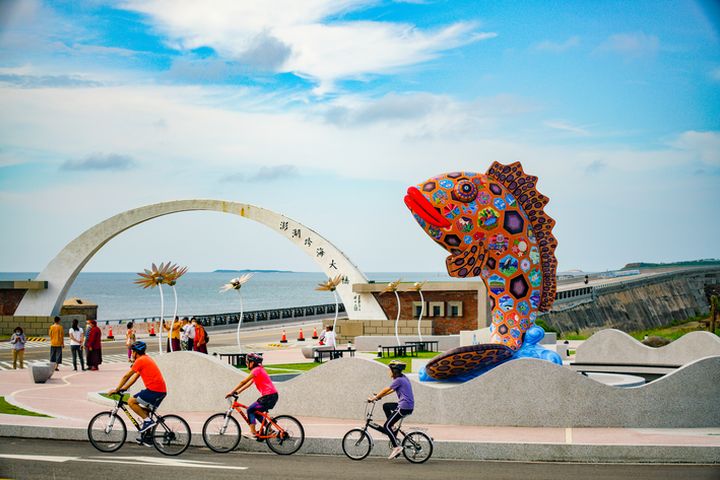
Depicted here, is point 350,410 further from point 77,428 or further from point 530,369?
point 77,428

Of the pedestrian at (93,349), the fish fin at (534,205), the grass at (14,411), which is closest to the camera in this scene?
the grass at (14,411)

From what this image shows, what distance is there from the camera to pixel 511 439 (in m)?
14.9

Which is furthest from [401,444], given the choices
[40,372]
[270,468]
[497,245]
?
[40,372]

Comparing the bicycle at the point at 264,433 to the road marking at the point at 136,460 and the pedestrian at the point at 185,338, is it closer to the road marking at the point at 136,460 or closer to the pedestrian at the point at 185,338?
the road marking at the point at 136,460

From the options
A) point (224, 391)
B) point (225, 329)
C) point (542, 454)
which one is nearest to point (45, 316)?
point (225, 329)

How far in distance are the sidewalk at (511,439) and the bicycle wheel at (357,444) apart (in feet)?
1.30

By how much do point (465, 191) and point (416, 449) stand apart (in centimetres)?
667

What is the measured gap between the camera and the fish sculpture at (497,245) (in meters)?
18.5

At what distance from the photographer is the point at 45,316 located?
40.9 meters

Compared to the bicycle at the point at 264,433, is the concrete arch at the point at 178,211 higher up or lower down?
higher up

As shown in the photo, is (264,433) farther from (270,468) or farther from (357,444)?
(357,444)

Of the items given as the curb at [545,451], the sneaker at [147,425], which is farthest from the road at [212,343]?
the curb at [545,451]

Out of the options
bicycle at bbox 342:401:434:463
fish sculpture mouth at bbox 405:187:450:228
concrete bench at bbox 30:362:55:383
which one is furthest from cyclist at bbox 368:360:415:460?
concrete bench at bbox 30:362:55:383

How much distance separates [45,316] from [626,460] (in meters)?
32.8
